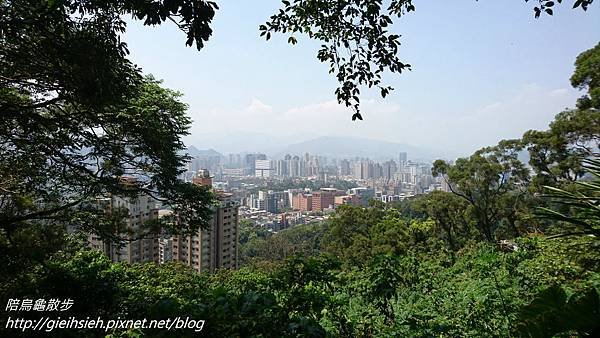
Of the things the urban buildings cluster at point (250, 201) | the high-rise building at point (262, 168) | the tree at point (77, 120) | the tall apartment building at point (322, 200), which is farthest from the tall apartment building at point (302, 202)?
the tree at point (77, 120)

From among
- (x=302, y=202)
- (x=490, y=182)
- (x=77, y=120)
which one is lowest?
(x=302, y=202)

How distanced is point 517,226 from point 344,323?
11.9 meters

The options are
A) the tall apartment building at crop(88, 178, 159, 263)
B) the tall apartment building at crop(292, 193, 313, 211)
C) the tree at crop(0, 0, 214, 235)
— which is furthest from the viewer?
the tall apartment building at crop(292, 193, 313, 211)

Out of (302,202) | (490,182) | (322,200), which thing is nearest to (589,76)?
(490,182)

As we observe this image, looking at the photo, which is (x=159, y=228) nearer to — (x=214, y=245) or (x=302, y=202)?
(x=214, y=245)

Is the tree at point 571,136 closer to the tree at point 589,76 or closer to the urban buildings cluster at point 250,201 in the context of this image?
the tree at point 589,76

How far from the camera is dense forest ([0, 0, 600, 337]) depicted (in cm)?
143

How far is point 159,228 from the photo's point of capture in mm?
4711

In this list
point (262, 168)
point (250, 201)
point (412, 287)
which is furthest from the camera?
point (262, 168)

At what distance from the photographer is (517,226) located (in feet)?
38.9

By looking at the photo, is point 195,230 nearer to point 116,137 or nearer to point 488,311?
point 116,137

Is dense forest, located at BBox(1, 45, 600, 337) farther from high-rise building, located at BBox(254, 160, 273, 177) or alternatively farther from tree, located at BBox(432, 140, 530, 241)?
high-rise building, located at BBox(254, 160, 273, 177)

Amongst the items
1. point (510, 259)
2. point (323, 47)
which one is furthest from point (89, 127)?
point (510, 259)

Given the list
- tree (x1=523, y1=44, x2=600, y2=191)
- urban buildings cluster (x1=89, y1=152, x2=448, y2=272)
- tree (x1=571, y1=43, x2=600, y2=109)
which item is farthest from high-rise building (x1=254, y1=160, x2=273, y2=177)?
→ tree (x1=571, y1=43, x2=600, y2=109)
